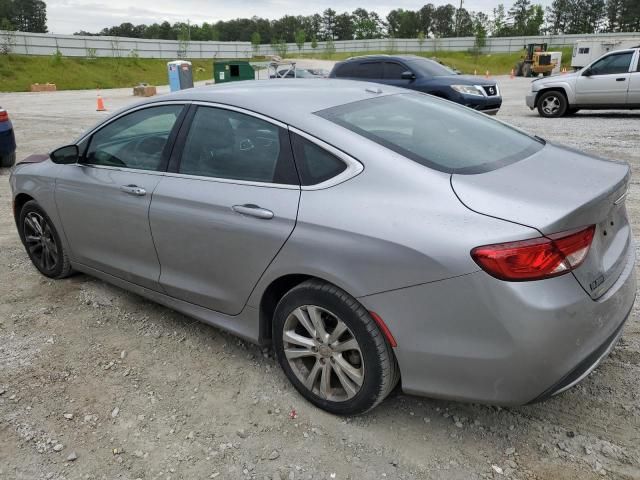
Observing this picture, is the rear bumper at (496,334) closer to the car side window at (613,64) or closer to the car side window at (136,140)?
the car side window at (136,140)

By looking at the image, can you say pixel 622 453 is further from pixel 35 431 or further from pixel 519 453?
pixel 35 431

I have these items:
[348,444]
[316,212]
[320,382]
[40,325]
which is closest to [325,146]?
[316,212]

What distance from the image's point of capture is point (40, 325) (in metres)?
3.65

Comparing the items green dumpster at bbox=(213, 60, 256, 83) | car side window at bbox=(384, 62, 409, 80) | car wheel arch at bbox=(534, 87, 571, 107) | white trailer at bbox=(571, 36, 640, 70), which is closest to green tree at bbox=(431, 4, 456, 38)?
white trailer at bbox=(571, 36, 640, 70)

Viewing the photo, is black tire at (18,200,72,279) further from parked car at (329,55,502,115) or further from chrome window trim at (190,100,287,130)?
parked car at (329,55,502,115)

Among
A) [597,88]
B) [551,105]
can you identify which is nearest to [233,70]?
[551,105]

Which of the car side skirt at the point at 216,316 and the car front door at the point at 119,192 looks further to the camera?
the car front door at the point at 119,192

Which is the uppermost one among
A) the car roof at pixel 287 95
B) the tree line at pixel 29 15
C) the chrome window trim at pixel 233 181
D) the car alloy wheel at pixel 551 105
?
the tree line at pixel 29 15

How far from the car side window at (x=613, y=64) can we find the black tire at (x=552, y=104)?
89cm

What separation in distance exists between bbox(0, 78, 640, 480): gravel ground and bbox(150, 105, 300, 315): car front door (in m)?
0.44

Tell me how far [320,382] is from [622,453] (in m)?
1.37

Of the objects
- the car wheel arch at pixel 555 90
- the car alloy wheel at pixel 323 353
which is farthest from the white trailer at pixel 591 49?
the car alloy wheel at pixel 323 353

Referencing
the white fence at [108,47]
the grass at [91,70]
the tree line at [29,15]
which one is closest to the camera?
the grass at [91,70]

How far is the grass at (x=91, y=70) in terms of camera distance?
38.6 meters
